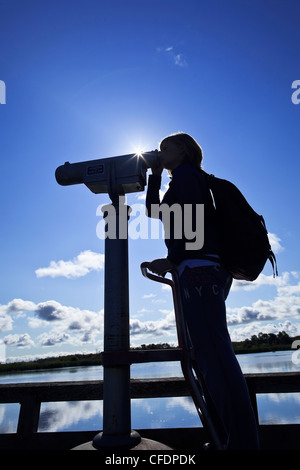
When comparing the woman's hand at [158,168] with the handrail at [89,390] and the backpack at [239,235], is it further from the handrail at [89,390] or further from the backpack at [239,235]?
Answer: the handrail at [89,390]

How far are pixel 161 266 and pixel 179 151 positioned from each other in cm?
72

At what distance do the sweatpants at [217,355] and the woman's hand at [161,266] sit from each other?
14 cm

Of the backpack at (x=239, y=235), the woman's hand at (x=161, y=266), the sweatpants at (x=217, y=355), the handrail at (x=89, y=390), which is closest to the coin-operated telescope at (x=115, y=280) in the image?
the woman's hand at (x=161, y=266)

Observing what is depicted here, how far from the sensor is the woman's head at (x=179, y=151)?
77.1 inches

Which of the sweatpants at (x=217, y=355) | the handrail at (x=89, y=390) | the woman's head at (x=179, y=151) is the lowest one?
the handrail at (x=89, y=390)

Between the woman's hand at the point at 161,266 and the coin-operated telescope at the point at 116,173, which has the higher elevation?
the coin-operated telescope at the point at 116,173

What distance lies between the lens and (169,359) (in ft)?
5.12

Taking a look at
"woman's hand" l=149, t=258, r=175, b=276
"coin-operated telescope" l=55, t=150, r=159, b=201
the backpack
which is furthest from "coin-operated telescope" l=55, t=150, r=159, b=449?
the backpack

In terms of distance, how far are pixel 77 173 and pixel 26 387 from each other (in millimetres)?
1523

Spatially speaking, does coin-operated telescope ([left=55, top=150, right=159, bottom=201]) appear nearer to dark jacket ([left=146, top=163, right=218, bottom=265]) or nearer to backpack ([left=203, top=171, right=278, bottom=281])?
dark jacket ([left=146, top=163, right=218, bottom=265])

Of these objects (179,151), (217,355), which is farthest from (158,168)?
(217,355)

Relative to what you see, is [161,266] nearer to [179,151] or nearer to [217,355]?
[217,355]

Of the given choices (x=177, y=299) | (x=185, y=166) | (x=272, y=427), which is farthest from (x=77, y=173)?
(x=272, y=427)
